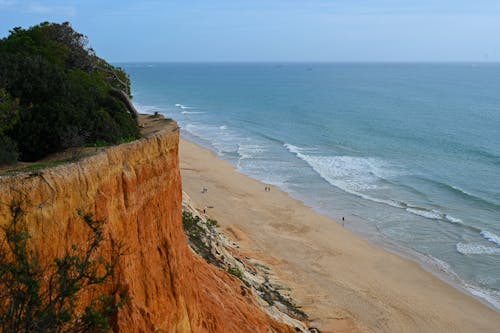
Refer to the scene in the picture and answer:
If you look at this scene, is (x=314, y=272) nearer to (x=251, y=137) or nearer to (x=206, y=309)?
(x=206, y=309)

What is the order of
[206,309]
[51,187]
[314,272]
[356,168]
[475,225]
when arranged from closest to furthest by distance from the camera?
[51,187]
[206,309]
[314,272]
[475,225]
[356,168]

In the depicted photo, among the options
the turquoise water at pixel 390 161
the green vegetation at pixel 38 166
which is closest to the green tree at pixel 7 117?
the green vegetation at pixel 38 166

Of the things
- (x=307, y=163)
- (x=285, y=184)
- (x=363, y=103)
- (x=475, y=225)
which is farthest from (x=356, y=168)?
(x=363, y=103)

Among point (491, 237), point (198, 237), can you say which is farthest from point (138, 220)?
point (491, 237)

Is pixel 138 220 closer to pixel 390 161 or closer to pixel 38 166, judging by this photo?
pixel 38 166

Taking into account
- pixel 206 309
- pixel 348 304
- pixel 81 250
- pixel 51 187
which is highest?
pixel 51 187
